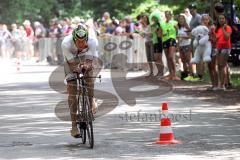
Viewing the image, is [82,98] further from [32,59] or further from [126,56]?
[32,59]

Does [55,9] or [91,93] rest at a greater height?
[55,9]

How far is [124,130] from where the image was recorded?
13.8m

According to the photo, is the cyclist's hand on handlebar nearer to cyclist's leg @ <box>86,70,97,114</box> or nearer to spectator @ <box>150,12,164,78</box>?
cyclist's leg @ <box>86,70,97,114</box>

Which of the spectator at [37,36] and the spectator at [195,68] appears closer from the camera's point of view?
the spectator at [195,68]

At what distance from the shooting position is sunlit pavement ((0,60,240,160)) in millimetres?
11336

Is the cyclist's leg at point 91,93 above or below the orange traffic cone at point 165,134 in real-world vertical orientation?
above

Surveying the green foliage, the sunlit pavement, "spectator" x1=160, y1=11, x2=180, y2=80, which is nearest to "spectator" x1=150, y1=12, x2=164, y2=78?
"spectator" x1=160, y1=11, x2=180, y2=80

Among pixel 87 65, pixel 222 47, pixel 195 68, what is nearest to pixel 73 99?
pixel 87 65

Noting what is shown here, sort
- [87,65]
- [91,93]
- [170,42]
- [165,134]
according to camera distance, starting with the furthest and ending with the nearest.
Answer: [170,42] < [91,93] < [87,65] < [165,134]

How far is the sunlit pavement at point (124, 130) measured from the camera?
11.3 metres

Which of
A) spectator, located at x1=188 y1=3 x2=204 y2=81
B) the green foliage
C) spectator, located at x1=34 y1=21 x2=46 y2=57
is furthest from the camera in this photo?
the green foliage

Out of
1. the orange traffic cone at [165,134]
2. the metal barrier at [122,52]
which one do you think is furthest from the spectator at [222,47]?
the metal barrier at [122,52]

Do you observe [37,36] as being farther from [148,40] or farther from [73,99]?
[73,99]

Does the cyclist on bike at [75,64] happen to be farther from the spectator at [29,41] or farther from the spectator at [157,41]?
the spectator at [29,41]
